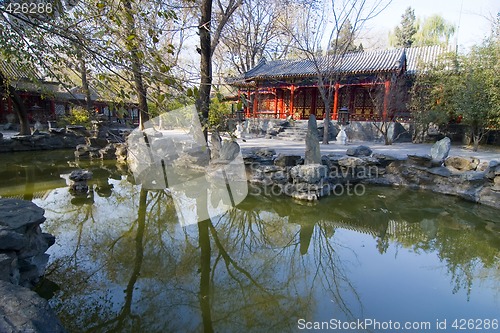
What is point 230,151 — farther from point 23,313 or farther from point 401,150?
point 23,313

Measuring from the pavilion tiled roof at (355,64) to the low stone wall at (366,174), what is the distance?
493 cm

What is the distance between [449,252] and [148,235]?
13.8ft

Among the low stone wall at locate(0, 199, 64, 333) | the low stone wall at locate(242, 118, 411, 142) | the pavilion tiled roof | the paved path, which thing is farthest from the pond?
the pavilion tiled roof

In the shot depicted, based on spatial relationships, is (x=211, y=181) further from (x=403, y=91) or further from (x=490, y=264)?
(x=403, y=91)

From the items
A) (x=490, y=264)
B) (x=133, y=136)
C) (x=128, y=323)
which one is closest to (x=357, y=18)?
(x=133, y=136)

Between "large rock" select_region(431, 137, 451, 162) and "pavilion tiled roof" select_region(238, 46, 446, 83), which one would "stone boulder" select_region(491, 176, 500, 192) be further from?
"pavilion tiled roof" select_region(238, 46, 446, 83)

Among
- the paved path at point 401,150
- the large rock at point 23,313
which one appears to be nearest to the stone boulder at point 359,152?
the paved path at point 401,150

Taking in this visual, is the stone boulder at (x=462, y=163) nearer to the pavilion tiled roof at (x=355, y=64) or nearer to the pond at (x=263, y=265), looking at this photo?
the pond at (x=263, y=265)

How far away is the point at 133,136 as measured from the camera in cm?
952

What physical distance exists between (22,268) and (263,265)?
248 centimetres

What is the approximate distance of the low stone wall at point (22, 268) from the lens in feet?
5.22

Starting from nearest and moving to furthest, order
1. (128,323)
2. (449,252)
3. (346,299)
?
(128,323), (346,299), (449,252)

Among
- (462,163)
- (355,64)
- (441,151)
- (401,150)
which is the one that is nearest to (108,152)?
(401,150)

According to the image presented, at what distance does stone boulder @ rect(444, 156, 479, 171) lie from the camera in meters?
6.77
